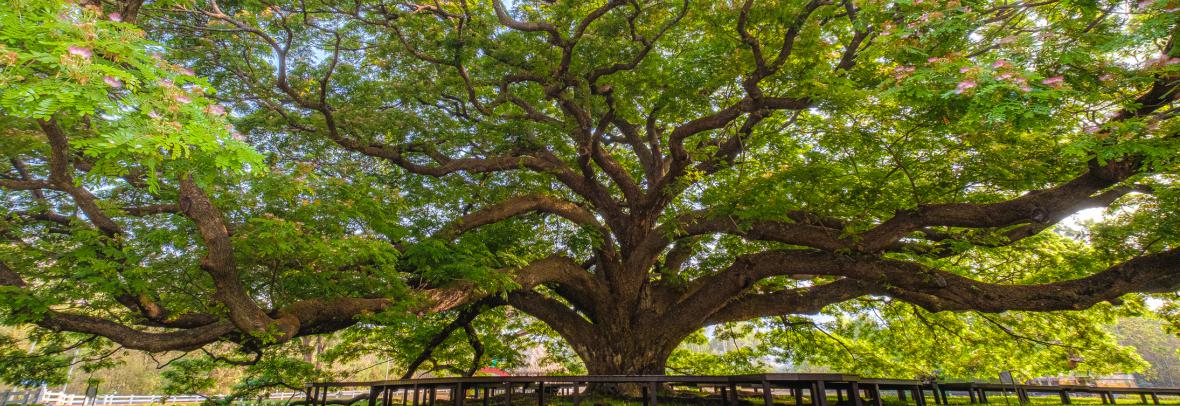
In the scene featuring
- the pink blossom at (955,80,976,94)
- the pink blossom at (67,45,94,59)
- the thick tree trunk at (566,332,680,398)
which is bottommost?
the thick tree trunk at (566,332,680,398)

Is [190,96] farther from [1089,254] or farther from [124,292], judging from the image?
[1089,254]

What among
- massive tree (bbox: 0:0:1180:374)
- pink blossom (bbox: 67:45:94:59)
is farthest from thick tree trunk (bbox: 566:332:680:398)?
pink blossom (bbox: 67:45:94:59)

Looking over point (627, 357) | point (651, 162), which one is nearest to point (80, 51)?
point (627, 357)

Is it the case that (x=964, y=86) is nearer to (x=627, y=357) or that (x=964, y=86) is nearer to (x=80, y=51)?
(x=80, y=51)

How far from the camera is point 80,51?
228 centimetres

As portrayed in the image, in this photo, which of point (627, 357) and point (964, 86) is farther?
point (627, 357)

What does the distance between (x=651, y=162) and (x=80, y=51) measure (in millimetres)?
7603

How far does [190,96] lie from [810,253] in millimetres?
7254

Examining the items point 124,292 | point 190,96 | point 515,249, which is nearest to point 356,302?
point 124,292

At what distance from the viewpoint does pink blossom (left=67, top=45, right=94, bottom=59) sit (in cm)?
226

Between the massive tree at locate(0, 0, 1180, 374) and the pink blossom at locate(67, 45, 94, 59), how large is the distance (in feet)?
6.90

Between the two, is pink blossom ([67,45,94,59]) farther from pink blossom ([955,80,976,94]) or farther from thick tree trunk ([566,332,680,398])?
thick tree trunk ([566,332,680,398])

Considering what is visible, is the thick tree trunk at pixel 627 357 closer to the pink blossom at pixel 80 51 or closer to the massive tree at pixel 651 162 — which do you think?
the massive tree at pixel 651 162

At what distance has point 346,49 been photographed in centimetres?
743
